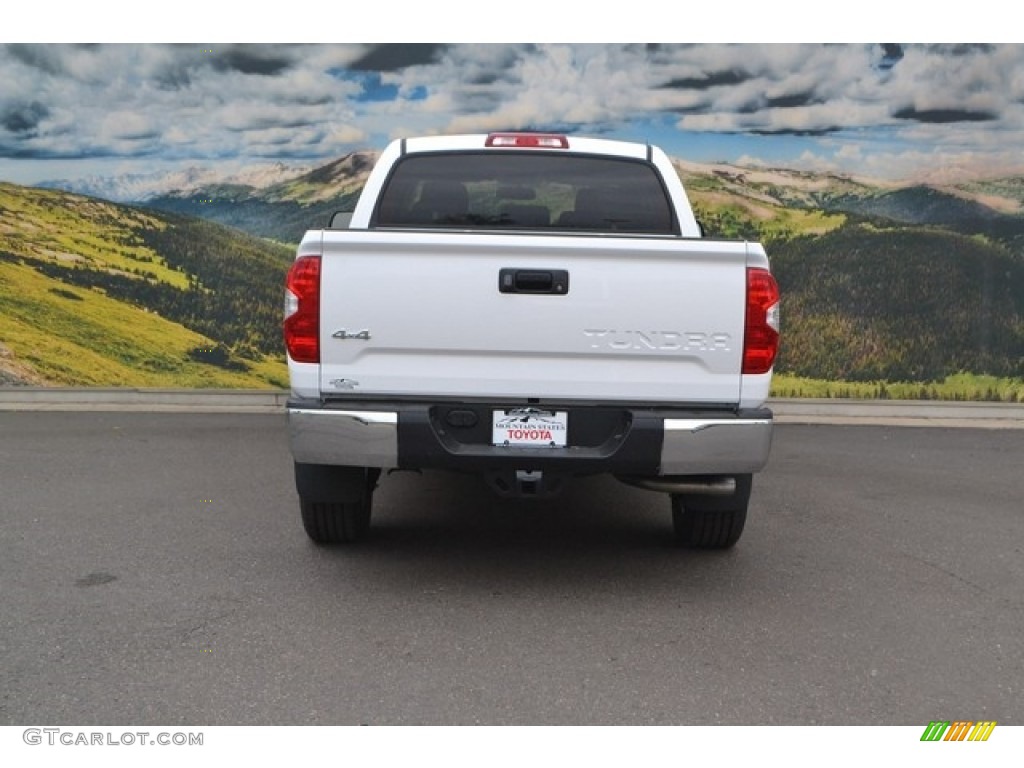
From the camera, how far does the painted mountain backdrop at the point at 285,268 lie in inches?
396

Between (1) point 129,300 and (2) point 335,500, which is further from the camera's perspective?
(1) point 129,300

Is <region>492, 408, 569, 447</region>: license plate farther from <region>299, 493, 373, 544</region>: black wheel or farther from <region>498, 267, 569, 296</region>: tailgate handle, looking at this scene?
<region>299, 493, 373, 544</region>: black wheel

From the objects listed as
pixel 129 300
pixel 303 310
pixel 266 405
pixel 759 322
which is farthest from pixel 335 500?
pixel 129 300

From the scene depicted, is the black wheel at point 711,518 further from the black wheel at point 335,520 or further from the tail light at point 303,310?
the tail light at point 303,310

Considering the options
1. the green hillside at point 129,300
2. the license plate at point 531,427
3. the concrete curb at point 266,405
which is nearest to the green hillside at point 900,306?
the concrete curb at point 266,405

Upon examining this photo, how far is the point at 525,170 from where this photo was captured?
217 inches

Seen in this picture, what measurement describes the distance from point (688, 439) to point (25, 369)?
8.26 metres

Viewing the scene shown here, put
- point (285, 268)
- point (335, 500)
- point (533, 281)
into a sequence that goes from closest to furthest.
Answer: point (533, 281)
point (335, 500)
point (285, 268)

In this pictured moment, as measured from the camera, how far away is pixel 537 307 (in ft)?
13.8

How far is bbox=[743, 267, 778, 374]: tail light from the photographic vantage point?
4211 mm

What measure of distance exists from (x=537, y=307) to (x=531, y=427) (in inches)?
20.3
